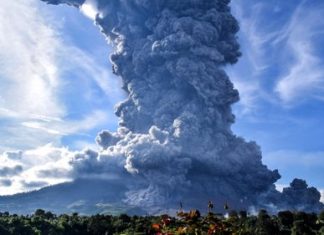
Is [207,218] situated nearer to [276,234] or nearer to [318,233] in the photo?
[318,233]

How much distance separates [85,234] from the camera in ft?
371

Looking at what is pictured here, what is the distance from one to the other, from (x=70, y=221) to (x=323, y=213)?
5630 centimetres

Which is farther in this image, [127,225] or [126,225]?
[126,225]

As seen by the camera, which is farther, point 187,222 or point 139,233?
point 139,233

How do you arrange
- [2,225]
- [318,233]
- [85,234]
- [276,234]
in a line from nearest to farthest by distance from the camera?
[318,233] < [276,234] < [2,225] < [85,234]

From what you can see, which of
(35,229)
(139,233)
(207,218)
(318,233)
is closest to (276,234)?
(318,233)

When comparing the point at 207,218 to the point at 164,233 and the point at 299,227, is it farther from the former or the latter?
the point at 299,227

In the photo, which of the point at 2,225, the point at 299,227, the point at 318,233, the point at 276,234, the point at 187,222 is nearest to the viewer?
the point at 187,222

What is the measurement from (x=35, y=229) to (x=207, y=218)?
314 feet

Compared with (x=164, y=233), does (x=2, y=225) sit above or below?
above

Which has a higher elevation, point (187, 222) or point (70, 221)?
point (70, 221)

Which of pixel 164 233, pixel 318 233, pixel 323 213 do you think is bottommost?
pixel 164 233

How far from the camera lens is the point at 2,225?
99.6 meters

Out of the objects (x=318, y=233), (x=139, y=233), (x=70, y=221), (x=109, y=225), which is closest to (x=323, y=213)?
(x=318, y=233)
